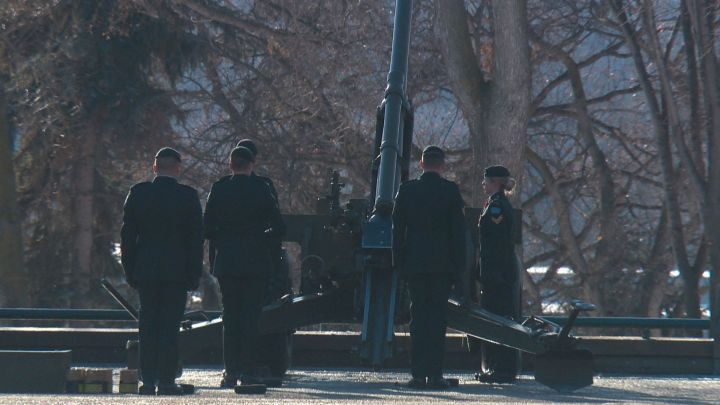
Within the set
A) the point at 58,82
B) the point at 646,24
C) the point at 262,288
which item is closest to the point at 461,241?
the point at 262,288

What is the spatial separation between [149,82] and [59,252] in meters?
3.57

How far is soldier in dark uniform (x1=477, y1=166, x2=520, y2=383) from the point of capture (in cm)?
1207

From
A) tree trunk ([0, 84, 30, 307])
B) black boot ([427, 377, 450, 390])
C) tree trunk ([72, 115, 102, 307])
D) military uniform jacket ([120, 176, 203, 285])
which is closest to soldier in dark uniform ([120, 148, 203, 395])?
military uniform jacket ([120, 176, 203, 285])

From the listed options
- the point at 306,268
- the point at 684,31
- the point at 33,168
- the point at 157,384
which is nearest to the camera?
the point at 157,384

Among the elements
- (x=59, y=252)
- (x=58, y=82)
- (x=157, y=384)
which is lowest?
(x=157, y=384)

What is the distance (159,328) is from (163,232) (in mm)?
712

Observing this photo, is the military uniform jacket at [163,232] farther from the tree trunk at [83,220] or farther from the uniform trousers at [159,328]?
the tree trunk at [83,220]

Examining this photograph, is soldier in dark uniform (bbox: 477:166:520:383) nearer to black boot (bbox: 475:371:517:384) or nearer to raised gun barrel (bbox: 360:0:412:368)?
black boot (bbox: 475:371:517:384)

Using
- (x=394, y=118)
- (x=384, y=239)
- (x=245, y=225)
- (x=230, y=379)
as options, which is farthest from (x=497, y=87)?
(x=230, y=379)

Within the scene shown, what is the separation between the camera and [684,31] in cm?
2100

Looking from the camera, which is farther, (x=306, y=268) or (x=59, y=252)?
(x=59, y=252)

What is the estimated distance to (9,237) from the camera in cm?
2609

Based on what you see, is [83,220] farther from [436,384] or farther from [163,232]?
[436,384]

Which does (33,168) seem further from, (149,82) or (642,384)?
(642,384)
